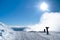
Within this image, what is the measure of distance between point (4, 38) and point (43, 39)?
2.51 meters

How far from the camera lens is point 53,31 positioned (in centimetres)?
1088

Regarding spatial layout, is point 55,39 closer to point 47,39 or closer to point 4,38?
point 47,39

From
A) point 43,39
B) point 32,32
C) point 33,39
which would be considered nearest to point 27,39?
point 33,39

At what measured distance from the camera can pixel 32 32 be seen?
1118cm

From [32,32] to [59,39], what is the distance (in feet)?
11.5

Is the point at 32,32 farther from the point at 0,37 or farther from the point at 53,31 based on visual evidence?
the point at 0,37

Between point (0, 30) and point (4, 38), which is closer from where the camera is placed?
point (4, 38)

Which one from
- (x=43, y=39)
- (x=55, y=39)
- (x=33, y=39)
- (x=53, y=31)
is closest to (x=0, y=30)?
(x=33, y=39)

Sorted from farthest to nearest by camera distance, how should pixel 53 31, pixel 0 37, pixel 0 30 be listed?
pixel 53 31, pixel 0 30, pixel 0 37

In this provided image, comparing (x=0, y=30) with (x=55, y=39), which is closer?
(x=55, y=39)

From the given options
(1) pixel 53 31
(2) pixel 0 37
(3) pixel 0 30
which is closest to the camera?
(2) pixel 0 37

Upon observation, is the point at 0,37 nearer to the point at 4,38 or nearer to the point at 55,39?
the point at 4,38

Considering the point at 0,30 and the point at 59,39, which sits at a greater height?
the point at 0,30

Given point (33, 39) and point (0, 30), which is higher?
point (0, 30)
